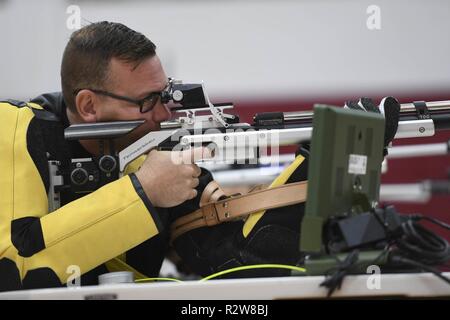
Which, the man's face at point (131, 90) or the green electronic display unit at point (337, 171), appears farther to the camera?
the man's face at point (131, 90)

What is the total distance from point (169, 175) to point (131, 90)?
27 cm

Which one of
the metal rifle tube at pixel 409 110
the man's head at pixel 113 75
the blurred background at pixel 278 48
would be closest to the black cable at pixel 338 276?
the metal rifle tube at pixel 409 110

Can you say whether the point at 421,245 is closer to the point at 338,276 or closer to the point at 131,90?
the point at 338,276

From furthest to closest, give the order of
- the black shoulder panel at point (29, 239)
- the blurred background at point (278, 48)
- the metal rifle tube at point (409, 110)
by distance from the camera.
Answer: the blurred background at point (278, 48) → the metal rifle tube at point (409, 110) → the black shoulder panel at point (29, 239)

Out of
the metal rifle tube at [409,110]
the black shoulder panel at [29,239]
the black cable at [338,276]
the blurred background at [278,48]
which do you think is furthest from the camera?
the blurred background at [278,48]

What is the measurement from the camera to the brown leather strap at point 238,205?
Answer: 138cm

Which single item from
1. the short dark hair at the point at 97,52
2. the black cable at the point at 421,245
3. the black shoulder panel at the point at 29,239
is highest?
the short dark hair at the point at 97,52

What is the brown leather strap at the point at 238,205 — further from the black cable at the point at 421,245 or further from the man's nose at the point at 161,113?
the black cable at the point at 421,245

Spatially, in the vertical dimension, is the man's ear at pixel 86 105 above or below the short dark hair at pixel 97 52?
below

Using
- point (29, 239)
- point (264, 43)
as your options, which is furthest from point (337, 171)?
point (264, 43)

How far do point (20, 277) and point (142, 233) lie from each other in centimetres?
23

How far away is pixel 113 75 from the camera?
4.99 ft
